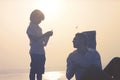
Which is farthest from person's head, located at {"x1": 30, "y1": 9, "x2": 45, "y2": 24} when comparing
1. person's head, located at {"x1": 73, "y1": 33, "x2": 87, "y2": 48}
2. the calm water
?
the calm water

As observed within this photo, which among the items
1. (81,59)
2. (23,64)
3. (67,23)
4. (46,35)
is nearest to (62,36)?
(67,23)

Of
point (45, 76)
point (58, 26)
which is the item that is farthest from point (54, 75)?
point (58, 26)

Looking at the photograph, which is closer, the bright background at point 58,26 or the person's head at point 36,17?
the person's head at point 36,17

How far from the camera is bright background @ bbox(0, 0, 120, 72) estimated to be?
6.08 metres

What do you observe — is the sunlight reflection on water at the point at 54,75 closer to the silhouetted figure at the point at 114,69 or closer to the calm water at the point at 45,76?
the calm water at the point at 45,76

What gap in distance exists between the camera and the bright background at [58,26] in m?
6.08

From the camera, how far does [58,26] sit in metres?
6.24

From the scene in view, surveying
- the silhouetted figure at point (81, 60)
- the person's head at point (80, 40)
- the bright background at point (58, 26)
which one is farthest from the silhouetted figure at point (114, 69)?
the bright background at point (58, 26)

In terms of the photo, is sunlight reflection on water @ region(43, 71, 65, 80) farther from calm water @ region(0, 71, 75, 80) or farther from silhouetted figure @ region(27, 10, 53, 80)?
silhouetted figure @ region(27, 10, 53, 80)

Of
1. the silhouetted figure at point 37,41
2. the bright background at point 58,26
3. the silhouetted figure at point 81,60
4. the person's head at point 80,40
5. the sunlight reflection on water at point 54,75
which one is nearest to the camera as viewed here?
the silhouetted figure at point 81,60

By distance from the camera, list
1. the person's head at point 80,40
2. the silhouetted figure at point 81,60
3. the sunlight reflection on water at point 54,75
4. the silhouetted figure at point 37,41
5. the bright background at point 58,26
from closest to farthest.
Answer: the silhouetted figure at point 81,60
the person's head at point 80,40
the silhouetted figure at point 37,41
the sunlight reflection on water at point 54,75
the bright background at point 58,26

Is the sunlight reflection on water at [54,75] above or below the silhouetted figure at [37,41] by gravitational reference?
below

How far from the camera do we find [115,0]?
6500 mm

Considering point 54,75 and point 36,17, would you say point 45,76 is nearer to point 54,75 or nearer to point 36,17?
point 54,75
